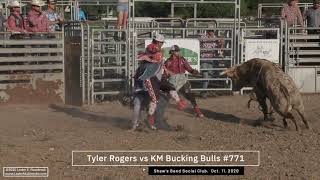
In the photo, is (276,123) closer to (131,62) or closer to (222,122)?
(222,122)

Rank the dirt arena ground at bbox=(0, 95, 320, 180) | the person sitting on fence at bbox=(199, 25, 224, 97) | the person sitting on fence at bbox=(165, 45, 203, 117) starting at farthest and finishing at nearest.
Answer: the person sitting on fence at bbox=(199, 25, 224, 97) → the person sitting on fence at bbox=(165, 45, 203, 117) → the dirt arena ground at bbox=(0, 95, 320, 180)

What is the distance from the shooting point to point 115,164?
8242 millimetres

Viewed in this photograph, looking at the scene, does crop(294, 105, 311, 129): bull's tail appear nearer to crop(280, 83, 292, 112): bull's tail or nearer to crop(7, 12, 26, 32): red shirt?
crop(280, 83, 292, 112): bull's tail

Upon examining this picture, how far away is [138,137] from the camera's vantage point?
10.3 metres

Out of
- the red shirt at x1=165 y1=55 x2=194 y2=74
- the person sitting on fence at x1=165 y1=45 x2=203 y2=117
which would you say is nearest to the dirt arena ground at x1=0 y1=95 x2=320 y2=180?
the person sitting on fence at x1=165 y1=45 x2=203 y2=117

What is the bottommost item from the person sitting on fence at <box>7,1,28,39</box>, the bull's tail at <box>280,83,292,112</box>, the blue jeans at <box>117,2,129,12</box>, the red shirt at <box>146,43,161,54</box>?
the bull's tail at <box>280,83,292,112</box>

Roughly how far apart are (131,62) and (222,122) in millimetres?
2884

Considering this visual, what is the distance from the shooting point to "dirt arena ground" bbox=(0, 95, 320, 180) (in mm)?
8031

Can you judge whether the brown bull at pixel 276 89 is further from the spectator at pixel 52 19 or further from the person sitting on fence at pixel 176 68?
the spectator at pixel 52 19

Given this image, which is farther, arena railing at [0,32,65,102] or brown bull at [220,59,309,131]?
arena railing at [0,32,65,102]

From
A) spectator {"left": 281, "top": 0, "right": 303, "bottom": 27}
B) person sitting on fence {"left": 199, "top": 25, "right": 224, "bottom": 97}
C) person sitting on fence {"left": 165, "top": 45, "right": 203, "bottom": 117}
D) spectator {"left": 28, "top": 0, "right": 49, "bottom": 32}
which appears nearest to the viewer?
person sitting on fence {"left": 165, "top": 45, "right": 203, "bottom": 117}

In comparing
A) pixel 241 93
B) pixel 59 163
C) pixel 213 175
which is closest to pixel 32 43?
pixel 241 93

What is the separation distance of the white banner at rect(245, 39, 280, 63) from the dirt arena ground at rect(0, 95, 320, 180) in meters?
1.45

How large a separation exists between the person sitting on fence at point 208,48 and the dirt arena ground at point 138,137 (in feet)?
3.33
